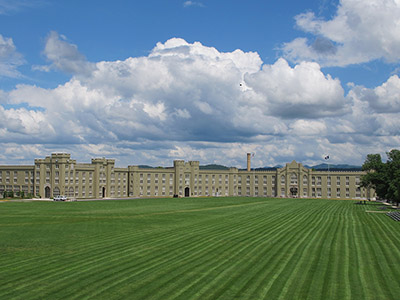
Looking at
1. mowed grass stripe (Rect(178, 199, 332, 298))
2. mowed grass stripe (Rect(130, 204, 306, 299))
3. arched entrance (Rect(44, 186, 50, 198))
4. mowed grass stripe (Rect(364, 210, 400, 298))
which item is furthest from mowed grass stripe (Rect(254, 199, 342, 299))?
arched entrance (Rect(44, 186, 50, 198))

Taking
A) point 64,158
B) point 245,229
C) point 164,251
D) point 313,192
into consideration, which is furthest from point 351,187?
point 164,251

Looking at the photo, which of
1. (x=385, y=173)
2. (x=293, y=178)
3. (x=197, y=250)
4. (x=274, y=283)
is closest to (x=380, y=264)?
(x=274, y=283)

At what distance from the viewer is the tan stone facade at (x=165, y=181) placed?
440 ft

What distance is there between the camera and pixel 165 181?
163250 mm

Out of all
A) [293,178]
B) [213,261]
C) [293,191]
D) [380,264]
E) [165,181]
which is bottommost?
[293,191]

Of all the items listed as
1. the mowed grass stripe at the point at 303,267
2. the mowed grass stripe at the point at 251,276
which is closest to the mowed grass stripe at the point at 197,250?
the mowed grass stripe at the point at 251,276

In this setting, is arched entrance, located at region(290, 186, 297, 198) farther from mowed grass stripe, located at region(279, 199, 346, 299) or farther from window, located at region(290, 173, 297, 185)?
mowed grass stripe, located at region(279, 199, 346, 299)

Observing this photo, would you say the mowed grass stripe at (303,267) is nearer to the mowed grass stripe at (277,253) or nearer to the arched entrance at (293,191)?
the mowed grass stripe at (277,253)

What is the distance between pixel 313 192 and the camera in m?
165

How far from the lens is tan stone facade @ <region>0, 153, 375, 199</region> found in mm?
134000

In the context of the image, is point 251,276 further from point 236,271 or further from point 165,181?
point 165,181

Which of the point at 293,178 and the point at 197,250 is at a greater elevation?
the point at 293,178

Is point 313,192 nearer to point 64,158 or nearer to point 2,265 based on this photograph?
point 64,158

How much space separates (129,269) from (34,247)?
12600 millimetres
